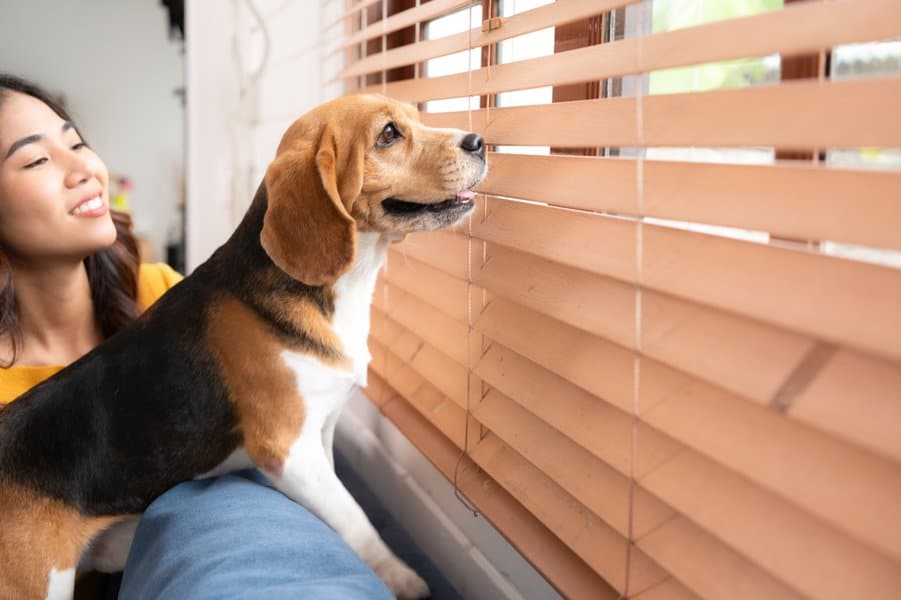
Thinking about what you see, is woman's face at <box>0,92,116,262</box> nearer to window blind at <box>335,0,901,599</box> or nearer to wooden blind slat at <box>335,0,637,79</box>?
wooden blind slat at <box>335,0,637,79</box>

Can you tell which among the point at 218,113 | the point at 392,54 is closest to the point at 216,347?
the point at 392,54

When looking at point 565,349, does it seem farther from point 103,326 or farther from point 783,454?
point 103,326

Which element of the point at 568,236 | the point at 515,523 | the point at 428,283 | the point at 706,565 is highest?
the point at 568,236

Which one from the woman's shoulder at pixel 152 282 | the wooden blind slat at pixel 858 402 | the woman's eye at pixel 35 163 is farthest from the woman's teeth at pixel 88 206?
the wooden blind slat at pixel 858 402

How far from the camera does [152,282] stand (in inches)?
72.9

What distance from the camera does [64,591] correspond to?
3.82 ft

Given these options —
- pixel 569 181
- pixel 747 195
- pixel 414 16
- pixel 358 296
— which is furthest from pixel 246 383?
pixel 747 195

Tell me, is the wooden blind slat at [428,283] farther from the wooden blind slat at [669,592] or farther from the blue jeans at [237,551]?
the wooden blind slat at [669,592]

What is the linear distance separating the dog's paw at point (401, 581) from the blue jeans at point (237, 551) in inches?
5.3

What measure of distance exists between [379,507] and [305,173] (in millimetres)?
773

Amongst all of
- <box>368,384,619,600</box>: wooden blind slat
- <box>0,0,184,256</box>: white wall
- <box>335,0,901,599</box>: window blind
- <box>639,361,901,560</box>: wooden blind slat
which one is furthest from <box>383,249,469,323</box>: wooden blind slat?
<box>0,0,184,256</box>: white wall

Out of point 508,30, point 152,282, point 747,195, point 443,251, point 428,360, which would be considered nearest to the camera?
point 747,195

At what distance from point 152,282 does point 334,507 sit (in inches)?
37.4

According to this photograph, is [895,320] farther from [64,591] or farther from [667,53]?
[64,591]
